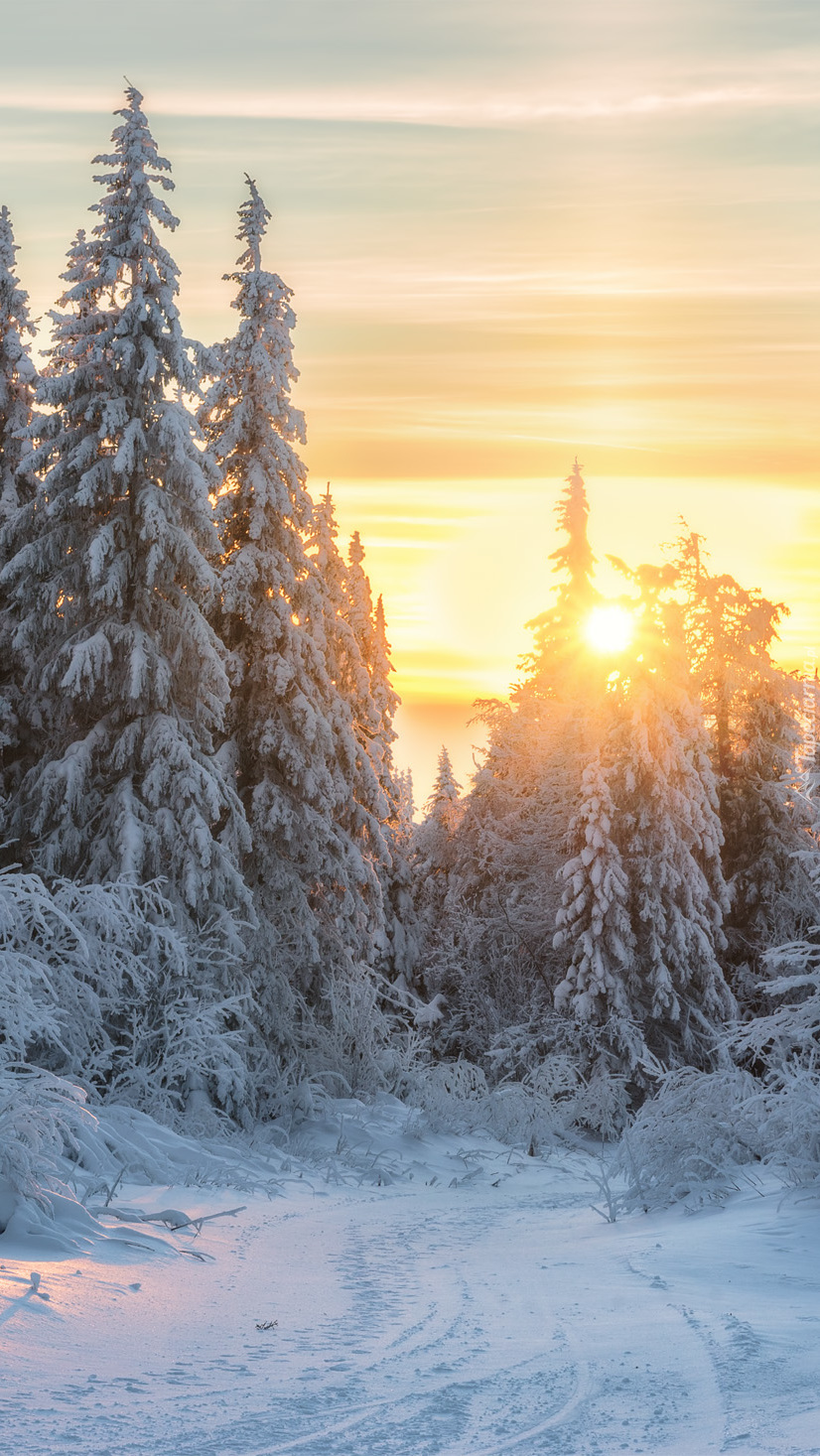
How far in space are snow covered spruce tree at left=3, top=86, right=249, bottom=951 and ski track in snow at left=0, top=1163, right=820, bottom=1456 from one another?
8.30 meters

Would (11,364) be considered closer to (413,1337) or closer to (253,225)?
(253,225)

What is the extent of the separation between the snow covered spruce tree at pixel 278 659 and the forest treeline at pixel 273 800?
0.06 m

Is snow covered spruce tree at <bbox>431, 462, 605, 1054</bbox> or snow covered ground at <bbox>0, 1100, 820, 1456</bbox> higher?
snow covered spruce tree at <bbox>431, 462, 605, 1054</bbox>

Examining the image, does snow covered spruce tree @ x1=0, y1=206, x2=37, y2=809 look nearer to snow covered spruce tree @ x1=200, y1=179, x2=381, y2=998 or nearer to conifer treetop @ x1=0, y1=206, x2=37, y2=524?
conifer treetop @ x1=0, y1=206, x2=37, y2=524

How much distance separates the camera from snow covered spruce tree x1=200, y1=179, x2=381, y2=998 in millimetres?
20812

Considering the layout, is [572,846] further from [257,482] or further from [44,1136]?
[44,1136]

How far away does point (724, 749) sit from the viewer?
2997 cm

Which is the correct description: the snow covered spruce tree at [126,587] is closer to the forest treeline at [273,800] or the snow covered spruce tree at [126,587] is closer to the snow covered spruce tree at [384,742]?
the forest treeline at [273,800]

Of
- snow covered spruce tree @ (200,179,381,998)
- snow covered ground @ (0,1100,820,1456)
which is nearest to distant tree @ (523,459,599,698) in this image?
snow covered spruce tree @ (200,179,381,998)

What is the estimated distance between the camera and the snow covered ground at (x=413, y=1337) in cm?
500

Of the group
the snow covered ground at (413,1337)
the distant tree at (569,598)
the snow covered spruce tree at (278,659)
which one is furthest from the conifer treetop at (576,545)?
the snow covered ground at (413,1337)

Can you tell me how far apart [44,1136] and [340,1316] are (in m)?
2.99

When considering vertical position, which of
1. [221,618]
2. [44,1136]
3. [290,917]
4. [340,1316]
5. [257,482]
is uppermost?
[257,482]

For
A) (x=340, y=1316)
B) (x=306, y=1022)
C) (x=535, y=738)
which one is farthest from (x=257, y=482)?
(x=340, y=1316)
